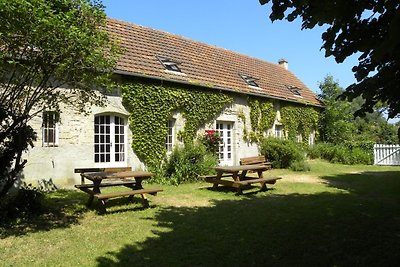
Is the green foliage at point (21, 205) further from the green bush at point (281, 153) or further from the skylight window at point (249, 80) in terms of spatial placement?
the skylight window at point (249, 80)

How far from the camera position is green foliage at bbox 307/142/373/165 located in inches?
797

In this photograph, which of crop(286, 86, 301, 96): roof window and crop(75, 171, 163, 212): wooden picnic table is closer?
crop(75, 171, 163, 212): wooden picnic table

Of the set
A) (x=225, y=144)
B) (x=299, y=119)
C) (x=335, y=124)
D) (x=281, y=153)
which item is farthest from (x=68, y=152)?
(x=335, y=124)

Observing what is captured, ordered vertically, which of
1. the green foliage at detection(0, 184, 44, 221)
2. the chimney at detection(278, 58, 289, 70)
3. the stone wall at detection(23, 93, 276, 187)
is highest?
the chimney at detection(278, 58, 289, 70)

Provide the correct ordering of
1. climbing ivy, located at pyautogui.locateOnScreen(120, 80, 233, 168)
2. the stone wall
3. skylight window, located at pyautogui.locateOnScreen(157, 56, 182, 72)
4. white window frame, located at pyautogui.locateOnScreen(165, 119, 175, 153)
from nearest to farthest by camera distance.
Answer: the stone wall, climbing ivy, located at pyautogui.locateOnScreen(120, 80, 233, 168), white window frame, located at pyautogui.locateOnScreen(165, 119, 175, 153), skylight window, located at pyautogui.locateOnScreen(157, 56, 182, 72)

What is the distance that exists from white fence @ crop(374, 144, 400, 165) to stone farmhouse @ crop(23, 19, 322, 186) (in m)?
3.87

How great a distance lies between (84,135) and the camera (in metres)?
11.2

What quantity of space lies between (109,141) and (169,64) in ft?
14.8

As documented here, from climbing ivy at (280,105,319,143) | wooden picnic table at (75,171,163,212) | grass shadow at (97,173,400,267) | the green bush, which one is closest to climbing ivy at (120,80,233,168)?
wooden picnic table at (75,171,163,212)

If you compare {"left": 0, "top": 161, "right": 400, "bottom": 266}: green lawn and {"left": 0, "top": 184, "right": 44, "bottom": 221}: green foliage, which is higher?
{"left": 0, "top": 184, "right": 44, "bottom": 221}: green foliage

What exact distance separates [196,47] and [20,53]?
12826 mm

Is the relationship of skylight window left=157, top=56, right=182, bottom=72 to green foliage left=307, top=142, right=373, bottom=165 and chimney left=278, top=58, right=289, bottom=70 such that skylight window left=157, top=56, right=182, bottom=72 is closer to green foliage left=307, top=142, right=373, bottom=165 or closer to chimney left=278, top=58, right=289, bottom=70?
green foliage left=307, top=142, right=373, bottom=165

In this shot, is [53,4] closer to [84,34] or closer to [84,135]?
[84,34]

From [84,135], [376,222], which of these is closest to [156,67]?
[84,135]
